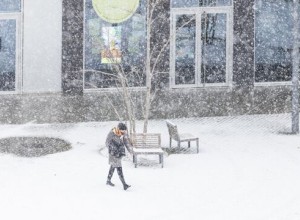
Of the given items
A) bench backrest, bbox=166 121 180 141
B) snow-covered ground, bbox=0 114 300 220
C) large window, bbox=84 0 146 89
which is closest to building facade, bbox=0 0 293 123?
large window, bbox=84 0 146 89

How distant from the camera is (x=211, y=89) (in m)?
24.6

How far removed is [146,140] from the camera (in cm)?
1573

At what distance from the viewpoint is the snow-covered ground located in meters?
11.3

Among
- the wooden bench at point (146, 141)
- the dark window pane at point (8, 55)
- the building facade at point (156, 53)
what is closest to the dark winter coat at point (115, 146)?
the wooden bench at point (146, 141)

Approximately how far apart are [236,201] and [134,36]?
43.6 ft

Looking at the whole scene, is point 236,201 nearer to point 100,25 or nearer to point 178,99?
point 178,99

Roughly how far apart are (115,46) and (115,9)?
4.72 feet

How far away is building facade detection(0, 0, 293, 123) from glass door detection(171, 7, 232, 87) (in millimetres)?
40

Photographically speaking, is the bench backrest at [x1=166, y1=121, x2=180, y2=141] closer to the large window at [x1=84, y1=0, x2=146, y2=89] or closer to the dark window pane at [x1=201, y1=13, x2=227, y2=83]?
the large window at [x1=84, y1=0, x2=146, y2=89]

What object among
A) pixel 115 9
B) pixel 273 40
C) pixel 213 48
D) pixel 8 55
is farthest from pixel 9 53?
pixel 273 40

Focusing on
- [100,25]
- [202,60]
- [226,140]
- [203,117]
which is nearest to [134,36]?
[100,25]

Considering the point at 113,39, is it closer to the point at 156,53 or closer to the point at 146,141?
the point at 156,53

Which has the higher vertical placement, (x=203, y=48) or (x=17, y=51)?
(x=203, y=48)

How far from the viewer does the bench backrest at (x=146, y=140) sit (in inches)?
615
